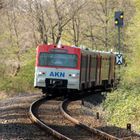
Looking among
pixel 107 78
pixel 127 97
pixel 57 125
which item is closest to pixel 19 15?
pixel 107 78

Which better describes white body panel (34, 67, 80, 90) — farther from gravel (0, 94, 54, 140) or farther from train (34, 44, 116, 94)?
gravel (0, 94, 54, 140)

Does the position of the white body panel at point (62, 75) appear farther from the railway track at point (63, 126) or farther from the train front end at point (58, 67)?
the railway track at point (63, 126)

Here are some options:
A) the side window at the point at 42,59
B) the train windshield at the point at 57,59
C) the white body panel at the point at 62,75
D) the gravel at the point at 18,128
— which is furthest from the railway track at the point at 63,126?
the side window at the point at 42,59

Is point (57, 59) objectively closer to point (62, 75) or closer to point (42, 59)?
point (42, 59)

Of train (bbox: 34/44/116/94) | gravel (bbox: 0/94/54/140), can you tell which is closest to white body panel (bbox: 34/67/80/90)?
train (bbox: 34/44/116/94)

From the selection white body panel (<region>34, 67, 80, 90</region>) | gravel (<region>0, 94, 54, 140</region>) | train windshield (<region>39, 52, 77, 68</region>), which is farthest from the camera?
train windshield (<region>39, 52, 77, 68</region>)

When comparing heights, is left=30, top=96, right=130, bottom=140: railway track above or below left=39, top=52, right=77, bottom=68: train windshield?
below

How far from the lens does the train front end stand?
27.3 metres

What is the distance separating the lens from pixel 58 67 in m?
27.4

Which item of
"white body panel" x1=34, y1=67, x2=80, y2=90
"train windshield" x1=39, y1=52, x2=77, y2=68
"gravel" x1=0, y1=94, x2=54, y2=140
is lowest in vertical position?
"gravel" x1=0, y1=94, x2=54, y2=140

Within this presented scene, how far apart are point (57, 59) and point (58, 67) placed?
0.52 m

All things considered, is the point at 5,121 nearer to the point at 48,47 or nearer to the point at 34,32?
the point at 48,47

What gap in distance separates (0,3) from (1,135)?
474 inches

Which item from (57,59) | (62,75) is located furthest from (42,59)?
(62,75)
